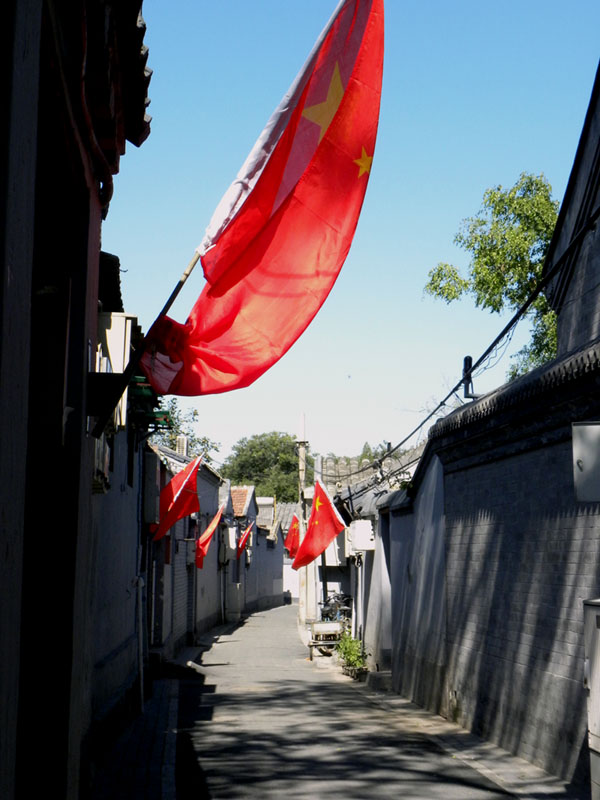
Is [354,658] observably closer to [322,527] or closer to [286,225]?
[322,527]

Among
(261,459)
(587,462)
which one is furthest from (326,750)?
(261,459)

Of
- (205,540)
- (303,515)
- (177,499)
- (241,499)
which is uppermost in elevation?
(241,499)

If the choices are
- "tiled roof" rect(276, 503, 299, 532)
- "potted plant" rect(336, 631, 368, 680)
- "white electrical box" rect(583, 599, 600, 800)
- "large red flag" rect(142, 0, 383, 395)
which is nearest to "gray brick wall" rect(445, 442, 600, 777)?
"white electrical box" rect(583, 599, 600, 800)

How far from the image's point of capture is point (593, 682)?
670 centimetres

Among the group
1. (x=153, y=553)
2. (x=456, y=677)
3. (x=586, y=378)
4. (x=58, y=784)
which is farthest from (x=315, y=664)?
(x=58, y=784)

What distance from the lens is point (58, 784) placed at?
5121mm

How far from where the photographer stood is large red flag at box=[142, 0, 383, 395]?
233 inches

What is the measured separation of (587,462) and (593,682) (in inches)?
66.9

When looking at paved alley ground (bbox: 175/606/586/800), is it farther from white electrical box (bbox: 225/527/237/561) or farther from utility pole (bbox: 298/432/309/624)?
white electrical box (bbox: 225/527/237/561)

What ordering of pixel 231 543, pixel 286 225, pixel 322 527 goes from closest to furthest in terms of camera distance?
pixel 286 225 < pixel 322 527 < pixel 231 543

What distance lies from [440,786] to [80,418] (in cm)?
553

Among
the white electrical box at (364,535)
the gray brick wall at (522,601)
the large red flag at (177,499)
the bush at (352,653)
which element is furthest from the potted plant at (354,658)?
the gray brick wall at (522,601)

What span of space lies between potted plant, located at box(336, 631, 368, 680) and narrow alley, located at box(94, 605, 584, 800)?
73.2 inches

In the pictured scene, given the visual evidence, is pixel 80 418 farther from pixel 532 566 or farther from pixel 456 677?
pixel 456 677
